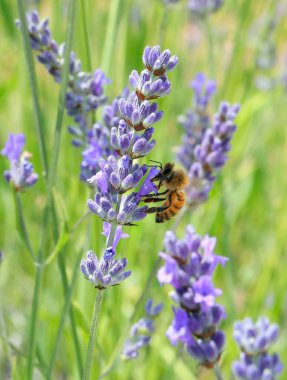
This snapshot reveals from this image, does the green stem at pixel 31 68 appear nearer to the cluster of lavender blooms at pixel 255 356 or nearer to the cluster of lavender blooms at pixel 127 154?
the cluster of lavender blooms at pixel 127 154

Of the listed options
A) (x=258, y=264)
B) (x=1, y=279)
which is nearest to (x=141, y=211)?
(x=1, y=279)

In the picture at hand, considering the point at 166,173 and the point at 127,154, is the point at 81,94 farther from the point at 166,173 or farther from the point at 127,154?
the point at 127,154

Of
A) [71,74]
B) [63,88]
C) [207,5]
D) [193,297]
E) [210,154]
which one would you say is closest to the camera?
[193,297]

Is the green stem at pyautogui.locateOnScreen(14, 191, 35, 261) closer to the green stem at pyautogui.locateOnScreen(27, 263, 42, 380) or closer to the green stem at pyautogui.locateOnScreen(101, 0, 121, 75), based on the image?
the green stem at pyautogui.locateOnScreen(27, 263, 42, 380)

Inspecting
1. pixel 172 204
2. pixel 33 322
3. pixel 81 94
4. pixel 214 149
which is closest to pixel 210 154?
pixel 214 149

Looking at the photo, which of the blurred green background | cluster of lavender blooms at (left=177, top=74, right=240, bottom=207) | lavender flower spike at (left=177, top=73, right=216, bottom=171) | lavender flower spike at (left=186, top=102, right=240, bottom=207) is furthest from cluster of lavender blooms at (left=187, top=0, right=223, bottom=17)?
lavender flower spike at (left=186, top=102, right=240, bottom=207)
